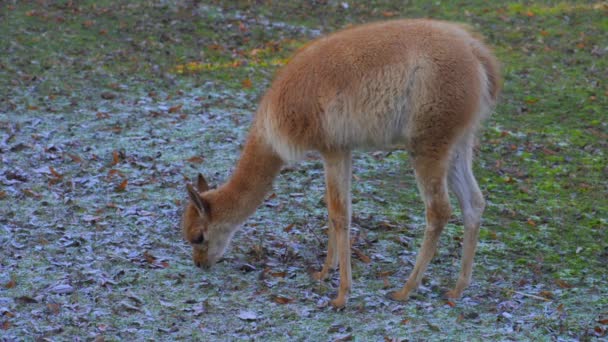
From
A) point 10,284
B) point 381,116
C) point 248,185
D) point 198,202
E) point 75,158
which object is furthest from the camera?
point 75,158

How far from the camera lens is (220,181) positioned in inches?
362

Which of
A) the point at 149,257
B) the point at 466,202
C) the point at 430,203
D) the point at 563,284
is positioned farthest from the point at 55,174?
the point at 563,284

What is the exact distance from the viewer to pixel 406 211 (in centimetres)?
856

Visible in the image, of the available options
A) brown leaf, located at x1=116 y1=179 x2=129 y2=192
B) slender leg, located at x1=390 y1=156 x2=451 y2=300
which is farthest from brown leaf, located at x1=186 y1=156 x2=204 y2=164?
slender leg, located at x1=390 y1=156 x2=451 y2=300

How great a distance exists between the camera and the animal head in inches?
269

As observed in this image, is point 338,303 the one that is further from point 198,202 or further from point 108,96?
point 108,96

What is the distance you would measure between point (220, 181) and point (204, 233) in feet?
7.81

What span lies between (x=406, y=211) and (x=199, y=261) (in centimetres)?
266

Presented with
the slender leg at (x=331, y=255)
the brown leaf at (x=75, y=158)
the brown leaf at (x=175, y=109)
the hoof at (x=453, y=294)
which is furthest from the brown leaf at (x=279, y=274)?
the brown leaf at (x=175, y=109)

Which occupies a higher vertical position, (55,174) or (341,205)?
(341,205)

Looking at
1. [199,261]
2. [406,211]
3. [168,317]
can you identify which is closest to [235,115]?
[406,211]

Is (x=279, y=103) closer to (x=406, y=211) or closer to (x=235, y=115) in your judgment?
(x=406, y=211)

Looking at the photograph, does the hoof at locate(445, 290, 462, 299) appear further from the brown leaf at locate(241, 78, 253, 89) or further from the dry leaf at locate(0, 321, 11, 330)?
the brown leaf at locate(241, 78, 253, 89)

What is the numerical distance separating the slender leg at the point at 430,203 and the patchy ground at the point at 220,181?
18 cm
